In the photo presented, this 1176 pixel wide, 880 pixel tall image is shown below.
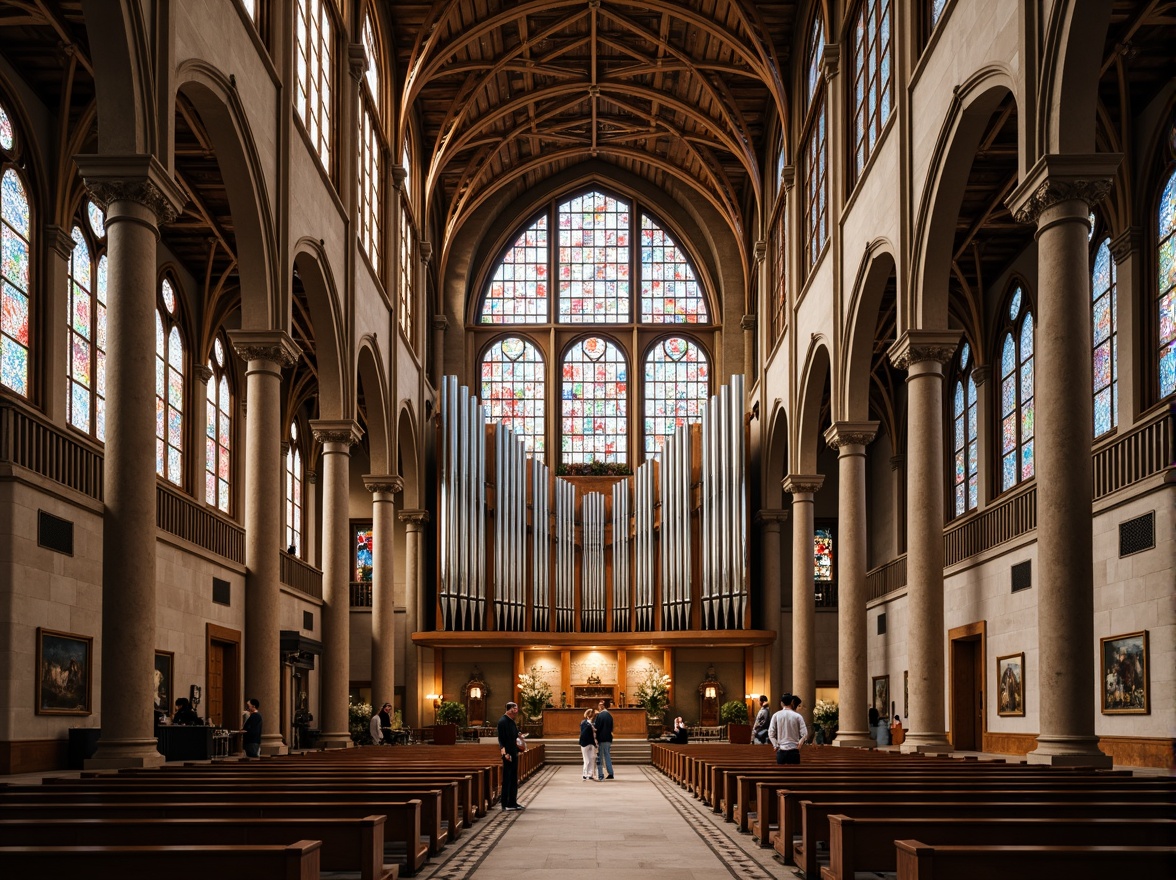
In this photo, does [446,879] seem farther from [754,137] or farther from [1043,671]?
[754,137]

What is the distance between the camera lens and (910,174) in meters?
20.5

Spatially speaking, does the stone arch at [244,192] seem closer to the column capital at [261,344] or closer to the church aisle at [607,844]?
the column capital at [261,344]

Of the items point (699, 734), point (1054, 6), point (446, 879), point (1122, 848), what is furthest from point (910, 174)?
point (699, 734)

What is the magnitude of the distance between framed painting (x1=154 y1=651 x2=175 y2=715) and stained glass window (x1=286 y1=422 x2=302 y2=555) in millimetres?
13209

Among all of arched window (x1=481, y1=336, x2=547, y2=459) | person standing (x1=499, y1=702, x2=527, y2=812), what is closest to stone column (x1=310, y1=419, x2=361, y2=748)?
person standing (x1=499, y1=702, x2=527, y2=812)

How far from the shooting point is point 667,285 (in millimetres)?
43812

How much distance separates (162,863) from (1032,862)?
4281 millimetres

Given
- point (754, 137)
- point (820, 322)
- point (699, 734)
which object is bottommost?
point (699, 734)

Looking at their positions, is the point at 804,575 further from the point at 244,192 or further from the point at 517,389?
the point at 244,192

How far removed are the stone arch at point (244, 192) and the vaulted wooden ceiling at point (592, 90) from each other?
12704 millimetres

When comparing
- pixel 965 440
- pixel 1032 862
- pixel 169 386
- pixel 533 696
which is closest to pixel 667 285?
pixel 533 696

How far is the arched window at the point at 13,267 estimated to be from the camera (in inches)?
757

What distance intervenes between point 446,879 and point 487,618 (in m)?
27.5

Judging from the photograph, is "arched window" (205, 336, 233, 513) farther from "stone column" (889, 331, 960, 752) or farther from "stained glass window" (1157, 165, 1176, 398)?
"stained glass window" (1157, 165, 1176, 398)
